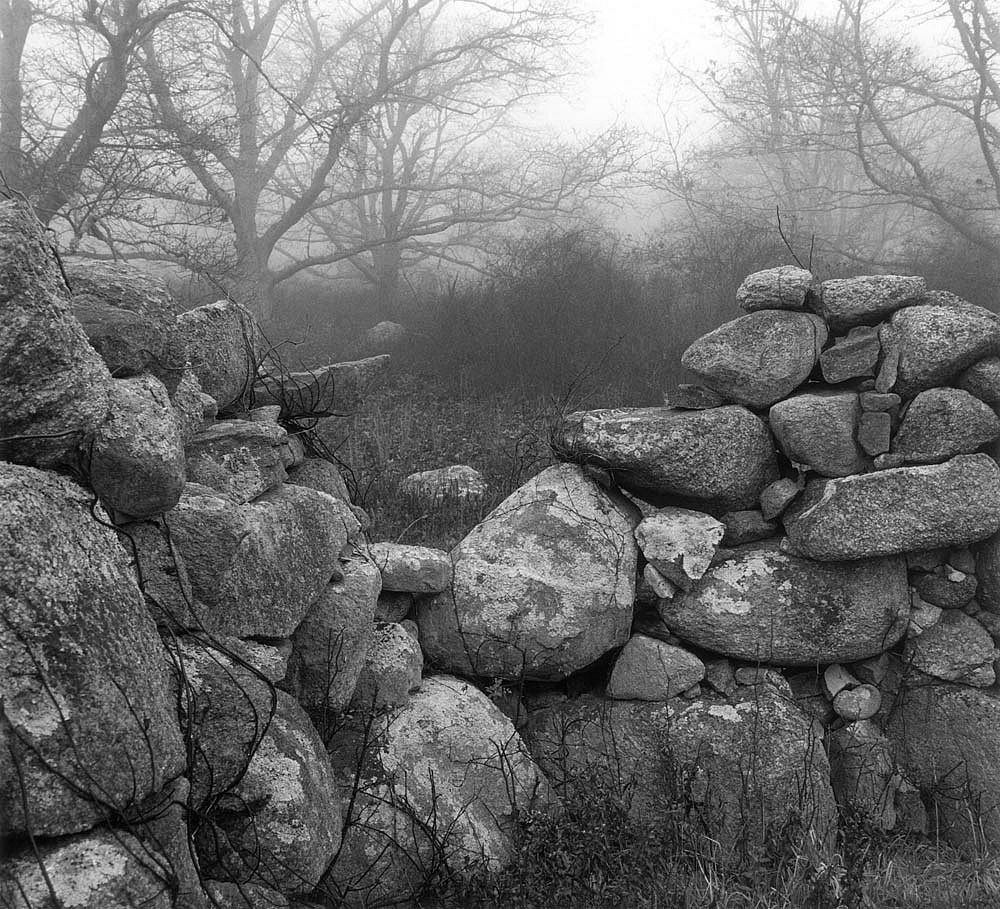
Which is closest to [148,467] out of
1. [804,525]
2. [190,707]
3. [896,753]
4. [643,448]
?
[190,707]

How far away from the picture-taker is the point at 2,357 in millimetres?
1794

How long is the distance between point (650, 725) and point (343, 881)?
4.42 feet

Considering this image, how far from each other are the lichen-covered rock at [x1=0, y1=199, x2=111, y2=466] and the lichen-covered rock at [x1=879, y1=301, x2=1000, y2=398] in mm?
3080

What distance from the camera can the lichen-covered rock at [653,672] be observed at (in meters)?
3.40

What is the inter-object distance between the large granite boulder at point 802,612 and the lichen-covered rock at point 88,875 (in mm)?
2339

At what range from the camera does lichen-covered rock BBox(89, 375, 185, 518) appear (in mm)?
2023

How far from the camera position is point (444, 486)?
4.53m

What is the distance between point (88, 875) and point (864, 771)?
115 inches

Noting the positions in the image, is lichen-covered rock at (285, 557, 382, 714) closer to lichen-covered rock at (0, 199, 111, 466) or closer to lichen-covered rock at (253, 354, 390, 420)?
lichen-covered rock at (253, 354, 390, 420)

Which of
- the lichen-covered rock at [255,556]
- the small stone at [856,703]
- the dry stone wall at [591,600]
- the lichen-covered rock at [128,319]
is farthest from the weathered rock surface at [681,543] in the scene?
the lichen-covered rock at [128,319]

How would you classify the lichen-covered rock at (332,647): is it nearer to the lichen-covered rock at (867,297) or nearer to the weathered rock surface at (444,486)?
the weathered rock surface at (444,486)

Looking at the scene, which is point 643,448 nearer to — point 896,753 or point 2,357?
point 896,753

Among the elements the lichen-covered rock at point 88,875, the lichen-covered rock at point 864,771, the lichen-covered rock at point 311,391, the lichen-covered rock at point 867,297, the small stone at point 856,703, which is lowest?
the lichen-covered rock at point 864,771

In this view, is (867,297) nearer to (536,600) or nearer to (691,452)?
(691,452)
